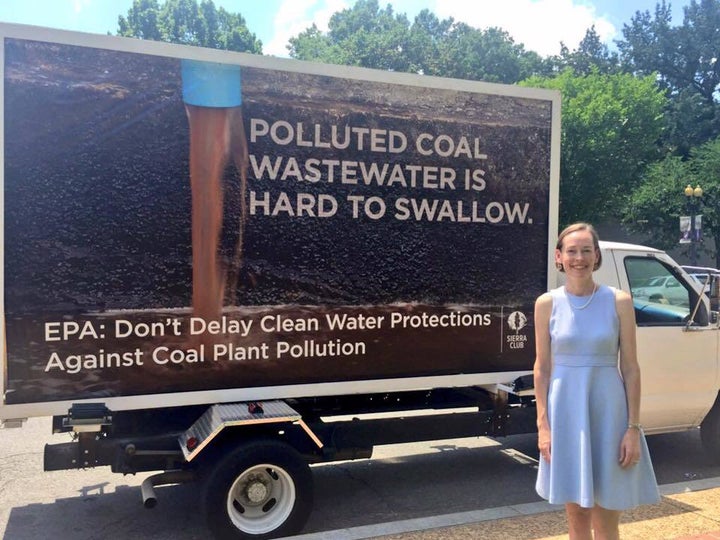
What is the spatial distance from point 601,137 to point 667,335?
27.0 meters

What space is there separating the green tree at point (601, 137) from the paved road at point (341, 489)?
2524cm

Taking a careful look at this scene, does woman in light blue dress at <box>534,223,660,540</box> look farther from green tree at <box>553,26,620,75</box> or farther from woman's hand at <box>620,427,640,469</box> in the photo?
green tree at <box>553,26,620,75</box>

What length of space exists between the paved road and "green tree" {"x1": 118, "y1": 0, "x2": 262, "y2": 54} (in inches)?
1504

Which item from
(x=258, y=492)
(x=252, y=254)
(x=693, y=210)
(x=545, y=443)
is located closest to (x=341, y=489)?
(x=258, y=492)

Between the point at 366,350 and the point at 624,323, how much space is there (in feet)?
6.70

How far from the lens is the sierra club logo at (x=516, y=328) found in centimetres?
505

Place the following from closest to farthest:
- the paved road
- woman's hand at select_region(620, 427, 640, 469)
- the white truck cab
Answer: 1. woman's hand at select_region(620, 427, 640, 469)
2. the paved road
3. the white truck cab

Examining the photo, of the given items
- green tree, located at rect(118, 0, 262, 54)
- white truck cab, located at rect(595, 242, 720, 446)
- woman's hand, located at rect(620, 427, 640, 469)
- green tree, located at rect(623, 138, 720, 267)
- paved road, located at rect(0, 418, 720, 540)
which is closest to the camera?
woman's hand, located at rect(620, 427, 640, 469)

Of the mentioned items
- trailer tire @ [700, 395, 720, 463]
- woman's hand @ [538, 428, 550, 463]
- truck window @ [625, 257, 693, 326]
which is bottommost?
trailer tire @ [700, 395, 720, 463]

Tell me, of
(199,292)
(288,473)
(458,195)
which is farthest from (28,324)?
(458,195)

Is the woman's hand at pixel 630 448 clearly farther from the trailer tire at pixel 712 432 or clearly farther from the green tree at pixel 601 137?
the green tree at pixel 601 137

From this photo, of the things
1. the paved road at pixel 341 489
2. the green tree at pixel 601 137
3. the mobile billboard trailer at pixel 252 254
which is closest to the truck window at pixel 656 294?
the mobile billboard trailer at pixel 252 254

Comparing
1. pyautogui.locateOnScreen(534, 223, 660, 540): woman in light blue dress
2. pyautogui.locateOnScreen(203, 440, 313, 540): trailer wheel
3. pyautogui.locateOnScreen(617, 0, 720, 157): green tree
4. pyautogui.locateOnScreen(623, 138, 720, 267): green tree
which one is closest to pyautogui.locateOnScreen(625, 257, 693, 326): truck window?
pyautogui.locateOnScreen(534, 223, 660, 540): woman in light blue dress

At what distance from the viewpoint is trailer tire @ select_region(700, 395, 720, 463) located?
5996 mm
